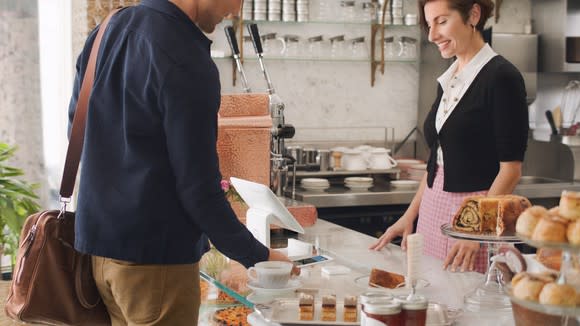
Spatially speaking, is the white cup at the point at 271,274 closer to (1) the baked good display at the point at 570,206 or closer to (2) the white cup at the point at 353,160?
(1) the baked good display at the point at 570,206

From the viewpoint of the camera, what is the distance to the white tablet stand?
2.43 metres

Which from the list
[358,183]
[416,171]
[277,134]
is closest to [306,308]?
[277,134]

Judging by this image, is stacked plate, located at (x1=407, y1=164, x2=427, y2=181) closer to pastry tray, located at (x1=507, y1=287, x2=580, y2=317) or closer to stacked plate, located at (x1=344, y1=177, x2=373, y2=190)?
stacked plate, located at (x1=344, y1=177, x2=373, y2=190)

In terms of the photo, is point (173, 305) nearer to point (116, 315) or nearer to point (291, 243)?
point (116, 315)

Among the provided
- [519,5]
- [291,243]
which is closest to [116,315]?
[291,243]

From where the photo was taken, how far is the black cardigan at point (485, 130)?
2.71 metres

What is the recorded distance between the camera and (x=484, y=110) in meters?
2.84

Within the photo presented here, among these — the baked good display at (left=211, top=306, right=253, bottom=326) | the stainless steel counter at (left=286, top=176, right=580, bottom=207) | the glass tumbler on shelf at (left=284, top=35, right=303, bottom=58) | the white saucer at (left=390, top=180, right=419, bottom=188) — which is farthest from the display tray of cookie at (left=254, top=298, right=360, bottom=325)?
the glass tumbler on shelf at (left=284, top=35, right=303, bottom=58)

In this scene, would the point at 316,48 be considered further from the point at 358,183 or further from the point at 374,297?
the point at 374,297

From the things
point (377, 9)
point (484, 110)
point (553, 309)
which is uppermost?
point (377, 9)

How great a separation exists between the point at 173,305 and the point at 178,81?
52cm

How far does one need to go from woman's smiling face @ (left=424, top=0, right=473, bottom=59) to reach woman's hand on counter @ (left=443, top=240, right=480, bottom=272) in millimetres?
801

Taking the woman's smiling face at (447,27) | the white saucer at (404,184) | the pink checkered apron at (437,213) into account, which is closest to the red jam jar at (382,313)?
the pink checkered apron at (437,213)

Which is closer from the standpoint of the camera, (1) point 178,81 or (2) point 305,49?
(1) point 178,81
